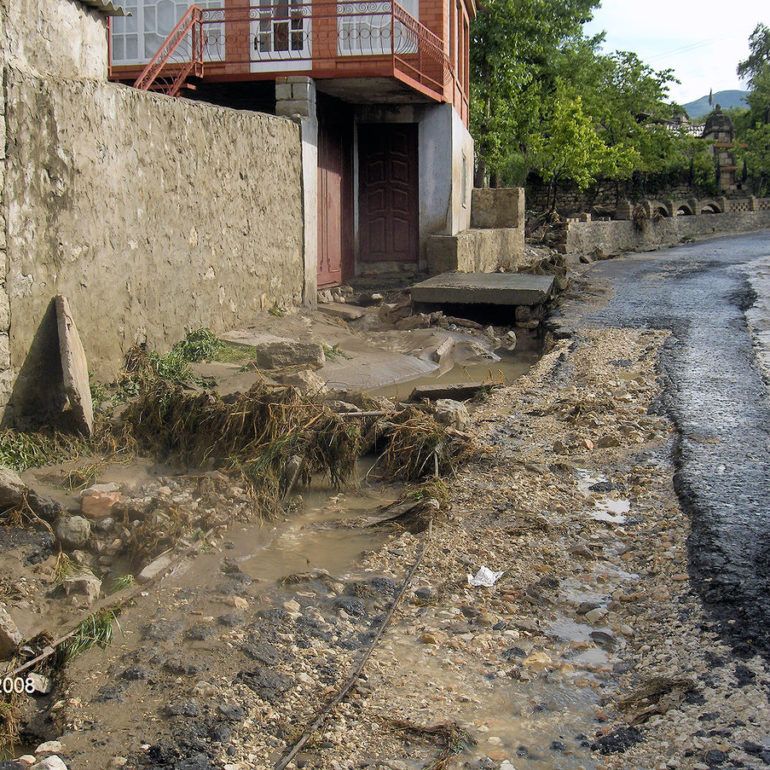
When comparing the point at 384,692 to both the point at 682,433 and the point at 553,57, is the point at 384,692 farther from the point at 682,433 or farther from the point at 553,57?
the point at 553,57

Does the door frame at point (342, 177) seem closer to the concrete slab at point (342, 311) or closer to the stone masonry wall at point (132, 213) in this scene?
the concrete slab at point (342, 311)

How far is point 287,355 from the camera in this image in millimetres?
8688

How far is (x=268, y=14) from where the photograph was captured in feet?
47.5

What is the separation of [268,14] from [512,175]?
1737 centimetres

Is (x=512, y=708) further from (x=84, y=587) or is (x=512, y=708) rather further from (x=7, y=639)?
(x=84, y=587)

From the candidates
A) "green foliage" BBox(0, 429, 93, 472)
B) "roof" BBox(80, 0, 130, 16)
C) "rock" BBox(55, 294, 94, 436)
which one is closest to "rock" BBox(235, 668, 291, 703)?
"green foliage" BBox(0, 429, 93, 472)

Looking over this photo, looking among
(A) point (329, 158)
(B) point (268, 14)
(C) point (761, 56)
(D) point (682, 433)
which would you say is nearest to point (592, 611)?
(D) point (682, 433)

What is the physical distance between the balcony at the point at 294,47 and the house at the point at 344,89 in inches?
0.8

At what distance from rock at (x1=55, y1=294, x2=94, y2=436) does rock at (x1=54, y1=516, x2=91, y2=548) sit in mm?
1404

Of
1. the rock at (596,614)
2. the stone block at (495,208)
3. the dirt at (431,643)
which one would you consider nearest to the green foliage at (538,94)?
the stone block at (495,208)

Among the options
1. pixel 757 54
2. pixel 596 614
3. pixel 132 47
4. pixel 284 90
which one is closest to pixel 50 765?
pixel 596 614

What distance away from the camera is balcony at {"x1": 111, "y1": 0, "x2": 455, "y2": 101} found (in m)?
13.2

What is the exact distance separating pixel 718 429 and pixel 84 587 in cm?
458

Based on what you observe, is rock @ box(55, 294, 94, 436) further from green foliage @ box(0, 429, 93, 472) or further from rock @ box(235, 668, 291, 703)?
rock @ box(235, 668, 291, 703)
